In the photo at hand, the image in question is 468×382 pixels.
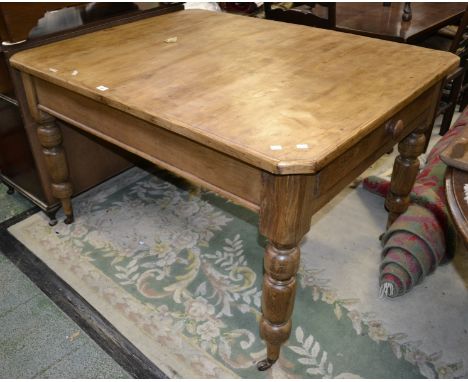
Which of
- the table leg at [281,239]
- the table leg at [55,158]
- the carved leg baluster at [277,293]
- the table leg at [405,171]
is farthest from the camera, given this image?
the table leg at [55,158]

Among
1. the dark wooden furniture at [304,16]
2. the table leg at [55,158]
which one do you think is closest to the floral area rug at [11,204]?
the table leg at [55,158]

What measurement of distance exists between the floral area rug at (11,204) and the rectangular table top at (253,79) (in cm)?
86

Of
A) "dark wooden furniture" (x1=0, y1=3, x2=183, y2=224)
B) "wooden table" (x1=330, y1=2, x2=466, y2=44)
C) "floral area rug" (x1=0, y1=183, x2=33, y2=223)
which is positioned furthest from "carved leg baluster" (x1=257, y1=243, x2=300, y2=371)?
"wooden table" (x1=330, y1=2, x2=466, y2=44)

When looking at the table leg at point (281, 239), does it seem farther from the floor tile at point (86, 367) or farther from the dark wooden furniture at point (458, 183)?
the floor tile at point (86, 367)

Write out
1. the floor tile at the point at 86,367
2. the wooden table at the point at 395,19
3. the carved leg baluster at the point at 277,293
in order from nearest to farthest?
1. the carved leg baluster at the point at 277,293
2. the floor tile at the point at 86,367
3. the wooden table at the point at 395,19

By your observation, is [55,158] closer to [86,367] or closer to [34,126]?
[34,126]

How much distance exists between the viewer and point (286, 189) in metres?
1.07

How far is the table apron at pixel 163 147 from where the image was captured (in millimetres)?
1152

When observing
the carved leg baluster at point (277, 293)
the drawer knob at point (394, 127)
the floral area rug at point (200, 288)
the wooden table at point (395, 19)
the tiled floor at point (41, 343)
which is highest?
the drawer knob at point (394, 127)

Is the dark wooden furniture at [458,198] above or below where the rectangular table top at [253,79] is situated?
below

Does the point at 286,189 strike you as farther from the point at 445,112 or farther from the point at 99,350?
the point at 445,112

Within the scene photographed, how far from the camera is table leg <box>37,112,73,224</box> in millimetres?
1780

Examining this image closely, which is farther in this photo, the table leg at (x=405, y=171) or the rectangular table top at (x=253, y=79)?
the table leg at (x=405, y=171)

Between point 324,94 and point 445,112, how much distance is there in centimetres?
187
